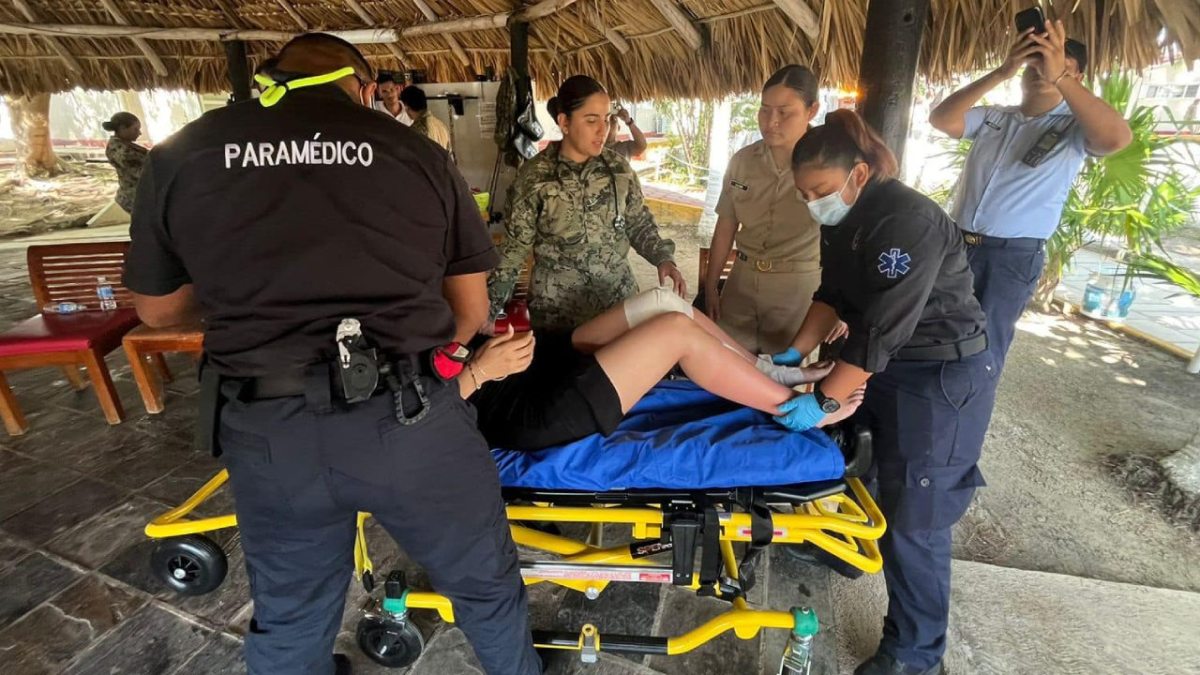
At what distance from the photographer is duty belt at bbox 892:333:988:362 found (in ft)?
5.52

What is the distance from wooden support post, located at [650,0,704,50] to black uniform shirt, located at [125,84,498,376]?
→ 3.22m

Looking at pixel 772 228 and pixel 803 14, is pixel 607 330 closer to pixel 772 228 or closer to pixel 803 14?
pixel 772 228

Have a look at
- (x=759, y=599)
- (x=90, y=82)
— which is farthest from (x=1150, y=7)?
(x=90, y=82)

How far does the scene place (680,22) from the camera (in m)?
3.94

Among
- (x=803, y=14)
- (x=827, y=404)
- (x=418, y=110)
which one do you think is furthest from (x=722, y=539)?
(x=418, y=110)

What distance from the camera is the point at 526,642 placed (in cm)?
159

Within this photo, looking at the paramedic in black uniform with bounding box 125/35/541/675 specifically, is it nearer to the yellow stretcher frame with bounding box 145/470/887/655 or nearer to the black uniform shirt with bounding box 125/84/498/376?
the black uniform shirt with bounding box 125/84/498/376

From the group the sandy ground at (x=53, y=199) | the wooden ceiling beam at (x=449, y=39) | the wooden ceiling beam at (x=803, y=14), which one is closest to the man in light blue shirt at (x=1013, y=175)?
the wooden ceiling beam at (x=803, y=14)

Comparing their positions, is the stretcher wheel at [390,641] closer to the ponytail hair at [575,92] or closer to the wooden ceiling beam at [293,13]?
the ponytail hair at [575,92]

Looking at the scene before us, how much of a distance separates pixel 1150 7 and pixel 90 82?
9274 millimetres

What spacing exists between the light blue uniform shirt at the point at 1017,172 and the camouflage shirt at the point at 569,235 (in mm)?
1361

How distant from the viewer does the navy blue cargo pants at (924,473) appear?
1.69 m

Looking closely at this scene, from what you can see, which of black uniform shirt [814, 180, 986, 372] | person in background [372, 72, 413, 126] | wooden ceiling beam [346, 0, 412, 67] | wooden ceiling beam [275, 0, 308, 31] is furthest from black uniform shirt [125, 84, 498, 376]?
wooden ceiling beam [275, 0, 308, 31]

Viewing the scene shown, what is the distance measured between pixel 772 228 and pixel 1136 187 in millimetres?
3498
